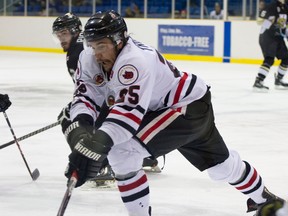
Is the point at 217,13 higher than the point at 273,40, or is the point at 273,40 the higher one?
the point at 217,13

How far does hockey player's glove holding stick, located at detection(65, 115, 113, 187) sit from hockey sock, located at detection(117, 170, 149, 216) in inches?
6.4

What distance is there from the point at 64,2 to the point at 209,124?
13.0 meters

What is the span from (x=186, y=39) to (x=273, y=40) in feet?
14.4

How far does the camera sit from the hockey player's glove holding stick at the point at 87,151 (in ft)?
8.00

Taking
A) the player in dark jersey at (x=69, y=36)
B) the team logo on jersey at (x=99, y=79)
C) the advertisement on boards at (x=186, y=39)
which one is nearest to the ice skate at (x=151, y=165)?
the player in dark jersey at (x=69, y=36)

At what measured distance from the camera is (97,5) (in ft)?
49.9

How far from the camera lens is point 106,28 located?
255cm

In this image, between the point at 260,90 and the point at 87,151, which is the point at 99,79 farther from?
the point at 260,90

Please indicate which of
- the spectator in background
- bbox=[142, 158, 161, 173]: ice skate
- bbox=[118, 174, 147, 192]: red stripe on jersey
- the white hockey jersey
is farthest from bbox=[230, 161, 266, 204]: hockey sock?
the spectator in background

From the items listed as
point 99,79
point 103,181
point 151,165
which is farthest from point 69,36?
point 99,79

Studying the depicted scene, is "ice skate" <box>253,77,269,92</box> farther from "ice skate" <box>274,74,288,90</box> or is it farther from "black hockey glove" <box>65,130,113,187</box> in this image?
"black hockey glove" <box>65,130,113,187</box>

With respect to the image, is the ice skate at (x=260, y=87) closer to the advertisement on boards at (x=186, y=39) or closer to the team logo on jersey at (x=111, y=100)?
the advertisement on boards at (x=186, y=39)

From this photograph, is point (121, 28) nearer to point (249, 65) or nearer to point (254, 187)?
point (254, 187)

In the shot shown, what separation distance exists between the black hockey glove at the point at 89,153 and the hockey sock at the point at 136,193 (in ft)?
0.54
